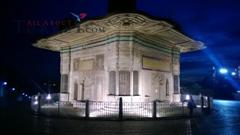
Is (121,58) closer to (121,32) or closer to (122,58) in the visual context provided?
(122,58)

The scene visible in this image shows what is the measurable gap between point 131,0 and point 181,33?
3530mm

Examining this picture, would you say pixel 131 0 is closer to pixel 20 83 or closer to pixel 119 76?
pixel 119 76

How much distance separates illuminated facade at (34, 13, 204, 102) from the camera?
13453mm

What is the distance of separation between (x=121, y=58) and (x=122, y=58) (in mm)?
54

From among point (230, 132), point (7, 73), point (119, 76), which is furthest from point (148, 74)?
point (7, 73)

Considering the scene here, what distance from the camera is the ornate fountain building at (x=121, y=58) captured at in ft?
44.1

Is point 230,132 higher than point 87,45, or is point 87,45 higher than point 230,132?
point 87,45

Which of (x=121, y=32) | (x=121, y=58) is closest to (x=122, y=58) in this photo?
(x=121, y=58)

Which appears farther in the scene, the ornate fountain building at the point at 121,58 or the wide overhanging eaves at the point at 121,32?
the ornate fountain building at the point at 121,58

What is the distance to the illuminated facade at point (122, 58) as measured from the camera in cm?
1345

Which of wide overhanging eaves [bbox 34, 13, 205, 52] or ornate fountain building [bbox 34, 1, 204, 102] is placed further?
ornate fountain building [bbox 34, 1, 204, 102]

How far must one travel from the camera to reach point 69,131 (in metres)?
→ 7.88

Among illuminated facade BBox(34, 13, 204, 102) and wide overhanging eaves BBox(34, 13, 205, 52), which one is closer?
wide overhanging eaves BBox(34, 13, 205, 52)

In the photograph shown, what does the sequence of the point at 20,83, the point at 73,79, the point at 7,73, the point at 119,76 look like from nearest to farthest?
the point at 119,76 → the point at 73,79 → the point at 7,73 → the point at 20,83
